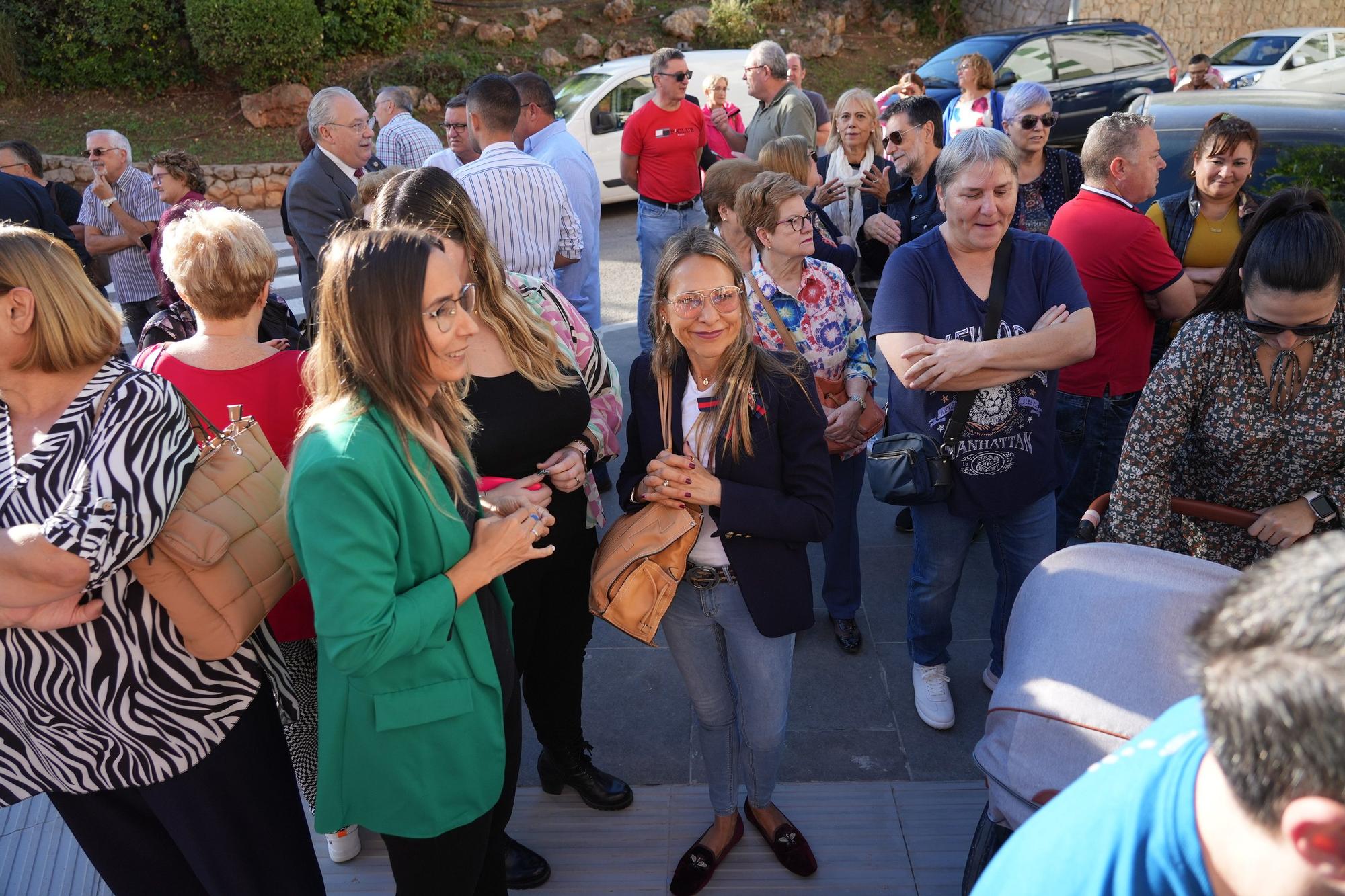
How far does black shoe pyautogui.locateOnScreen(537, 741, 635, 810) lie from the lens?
3154mm

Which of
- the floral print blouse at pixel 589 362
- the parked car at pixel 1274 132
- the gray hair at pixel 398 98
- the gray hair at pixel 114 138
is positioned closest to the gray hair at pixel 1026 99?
the parked car at pixel 1274 132

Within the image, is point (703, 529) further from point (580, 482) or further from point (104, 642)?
point (104, 642)

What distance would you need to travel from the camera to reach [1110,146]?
384 centimetres

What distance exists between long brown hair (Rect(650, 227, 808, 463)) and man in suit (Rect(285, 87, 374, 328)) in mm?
3448

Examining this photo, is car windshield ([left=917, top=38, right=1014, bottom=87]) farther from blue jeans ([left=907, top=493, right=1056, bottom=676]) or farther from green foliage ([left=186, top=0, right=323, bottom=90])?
blue jeans ([left=907, top=493, right=1056, bottom=676])

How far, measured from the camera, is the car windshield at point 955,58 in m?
12.0

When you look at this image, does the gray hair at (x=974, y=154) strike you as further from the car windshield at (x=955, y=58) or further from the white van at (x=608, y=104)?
the car windshield at (x=955, y=58)

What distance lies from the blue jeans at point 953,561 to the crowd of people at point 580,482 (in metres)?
0.01

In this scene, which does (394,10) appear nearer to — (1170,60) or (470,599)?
(1170,60)

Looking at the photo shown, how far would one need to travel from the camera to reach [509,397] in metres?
2.64

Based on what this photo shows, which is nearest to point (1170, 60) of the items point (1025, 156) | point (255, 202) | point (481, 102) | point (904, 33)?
point (904, 33)

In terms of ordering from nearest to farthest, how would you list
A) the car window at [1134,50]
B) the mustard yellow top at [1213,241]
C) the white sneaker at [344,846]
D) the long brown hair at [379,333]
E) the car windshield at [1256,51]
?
the long brown hair at [379,333] → the white sneaker at [344,846] → the mustard yellow top at [1213,241] → the car window at [1134,50] → the car windshield at [1256,51]

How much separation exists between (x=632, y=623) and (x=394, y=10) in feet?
56.9

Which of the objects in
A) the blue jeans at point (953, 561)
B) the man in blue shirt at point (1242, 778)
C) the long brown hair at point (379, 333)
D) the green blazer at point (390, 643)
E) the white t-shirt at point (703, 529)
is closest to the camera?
the man in blue shirt at point (1242, 778)
